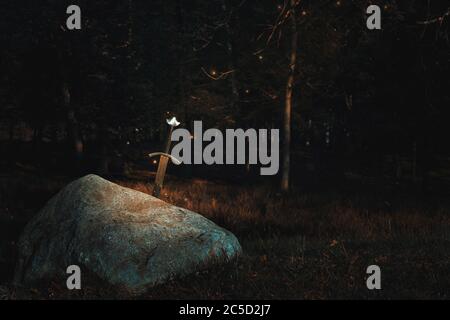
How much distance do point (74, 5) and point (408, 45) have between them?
12.9 meters

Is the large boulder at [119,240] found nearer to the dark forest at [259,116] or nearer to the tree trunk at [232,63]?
the dark forest at [259,116]

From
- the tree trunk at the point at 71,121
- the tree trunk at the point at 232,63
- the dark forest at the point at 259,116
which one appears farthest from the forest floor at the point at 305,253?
the tree trunk at the point at 232,63

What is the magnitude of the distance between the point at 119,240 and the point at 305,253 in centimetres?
285

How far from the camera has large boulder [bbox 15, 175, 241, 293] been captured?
6082mm

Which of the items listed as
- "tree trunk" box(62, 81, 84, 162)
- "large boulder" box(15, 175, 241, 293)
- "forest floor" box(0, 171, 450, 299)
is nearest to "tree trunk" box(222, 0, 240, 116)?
"tree trunk" box(62, 81, 84, 162)

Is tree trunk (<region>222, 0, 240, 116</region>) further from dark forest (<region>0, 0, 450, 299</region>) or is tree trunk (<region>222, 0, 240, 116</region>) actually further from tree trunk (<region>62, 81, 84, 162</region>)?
tree trunk (<region>62, 81, 84, 162</region>)

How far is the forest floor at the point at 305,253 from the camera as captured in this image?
564 centimetres

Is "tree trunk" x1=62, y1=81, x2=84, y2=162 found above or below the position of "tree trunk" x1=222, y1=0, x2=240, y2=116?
below

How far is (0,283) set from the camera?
7.06 m

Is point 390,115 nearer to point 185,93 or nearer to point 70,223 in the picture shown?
point 185,93

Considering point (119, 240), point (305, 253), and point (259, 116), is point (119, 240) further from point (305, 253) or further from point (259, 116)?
point (259, 116)

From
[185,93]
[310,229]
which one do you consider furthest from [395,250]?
[185,93]

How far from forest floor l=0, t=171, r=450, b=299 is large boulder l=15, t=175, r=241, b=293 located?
202 millimetres

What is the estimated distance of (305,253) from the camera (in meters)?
7.37
